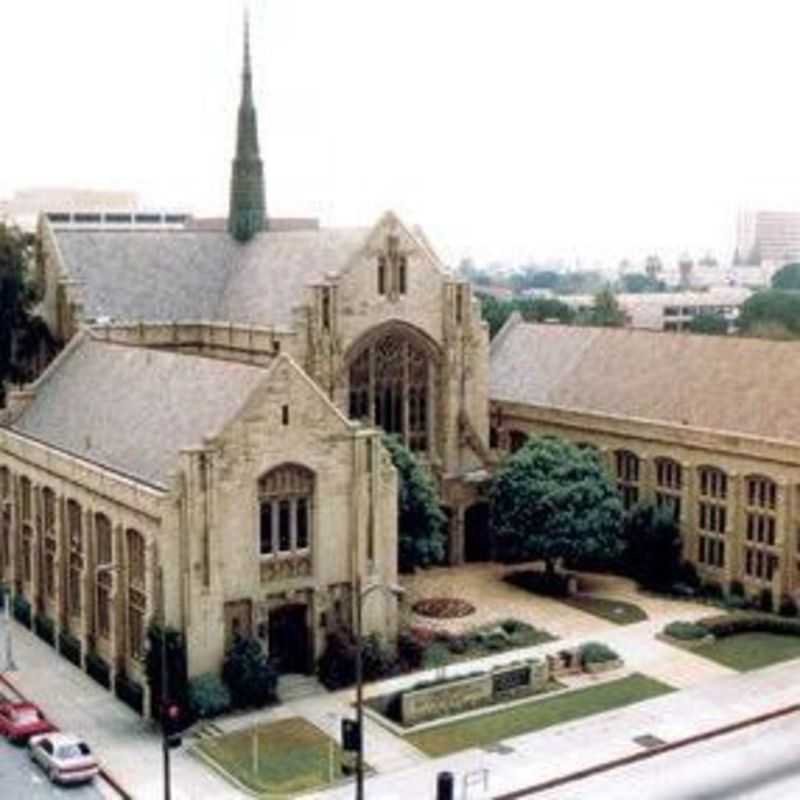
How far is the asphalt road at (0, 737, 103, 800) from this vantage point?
43.2 m

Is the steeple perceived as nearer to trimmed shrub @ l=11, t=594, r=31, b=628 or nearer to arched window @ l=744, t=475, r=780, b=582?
trimmed shrub @ l=11, t=594, r=31, b=628

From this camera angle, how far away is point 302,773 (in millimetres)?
45094

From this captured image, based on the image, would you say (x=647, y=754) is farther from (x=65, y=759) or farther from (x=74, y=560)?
(x=74, y=560)

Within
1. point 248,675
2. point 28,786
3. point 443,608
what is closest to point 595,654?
point 443,608

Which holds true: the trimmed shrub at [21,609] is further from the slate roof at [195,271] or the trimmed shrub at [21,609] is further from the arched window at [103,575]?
the slate roof at [195,271]

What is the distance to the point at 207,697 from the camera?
4978 centimetres

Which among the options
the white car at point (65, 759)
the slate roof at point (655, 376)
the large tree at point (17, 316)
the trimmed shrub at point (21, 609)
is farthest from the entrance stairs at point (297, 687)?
the large tree at point (17, 316)

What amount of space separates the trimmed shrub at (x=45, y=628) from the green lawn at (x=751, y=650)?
27528 mm

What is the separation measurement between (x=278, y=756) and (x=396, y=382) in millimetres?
28999

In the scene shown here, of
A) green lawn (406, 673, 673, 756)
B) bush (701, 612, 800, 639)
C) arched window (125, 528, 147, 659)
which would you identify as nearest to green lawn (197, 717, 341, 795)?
green lawn (406, 673, 673, 756)

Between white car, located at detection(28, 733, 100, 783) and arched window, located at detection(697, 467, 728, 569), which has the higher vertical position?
arched window, located at detection(697, 467, 728, 569)

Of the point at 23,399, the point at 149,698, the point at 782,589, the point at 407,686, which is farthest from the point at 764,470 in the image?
the point at 23,399

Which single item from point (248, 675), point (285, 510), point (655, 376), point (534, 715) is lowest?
point (534, 715)

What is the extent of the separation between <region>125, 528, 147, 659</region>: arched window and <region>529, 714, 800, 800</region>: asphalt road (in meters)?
17.1
